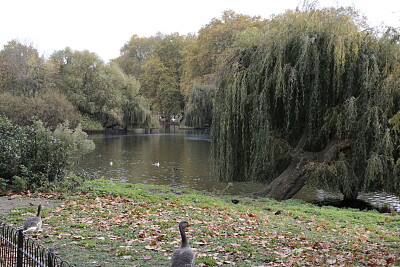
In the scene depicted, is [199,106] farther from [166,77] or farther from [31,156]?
[31,156]

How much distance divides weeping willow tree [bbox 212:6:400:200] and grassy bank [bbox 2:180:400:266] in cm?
271

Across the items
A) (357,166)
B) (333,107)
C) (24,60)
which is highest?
(24,60)

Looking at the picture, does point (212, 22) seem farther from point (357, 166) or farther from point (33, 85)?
point (357, 166)

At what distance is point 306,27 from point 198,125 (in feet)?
127

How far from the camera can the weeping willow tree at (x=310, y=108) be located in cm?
1365

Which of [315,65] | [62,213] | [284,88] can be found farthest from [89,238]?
[315,65]

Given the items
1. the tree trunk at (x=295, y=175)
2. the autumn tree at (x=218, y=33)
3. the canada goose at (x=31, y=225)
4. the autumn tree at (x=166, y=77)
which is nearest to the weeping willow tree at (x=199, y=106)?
the autumn tree at (x=218, y=33)

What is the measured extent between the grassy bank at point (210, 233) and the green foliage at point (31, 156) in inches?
65.3

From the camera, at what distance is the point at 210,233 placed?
7.52m

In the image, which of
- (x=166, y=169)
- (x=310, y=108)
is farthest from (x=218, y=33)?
(x=310, y=108)

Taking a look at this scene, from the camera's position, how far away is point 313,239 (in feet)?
24.8

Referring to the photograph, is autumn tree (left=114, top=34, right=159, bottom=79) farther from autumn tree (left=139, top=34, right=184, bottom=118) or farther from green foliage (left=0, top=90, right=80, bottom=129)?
green foliage (left=0, top=90, right=80, bottom=129)

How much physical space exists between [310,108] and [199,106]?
36577 mm

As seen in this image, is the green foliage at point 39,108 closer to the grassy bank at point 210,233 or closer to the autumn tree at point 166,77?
the autumn tree at point 166,77
